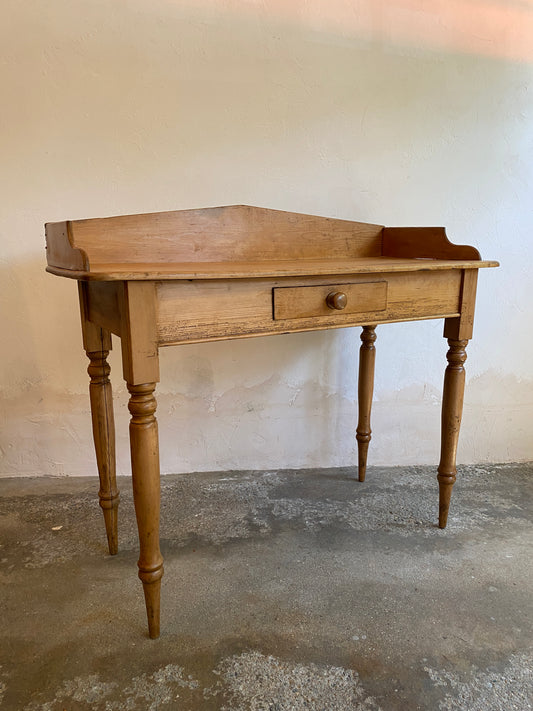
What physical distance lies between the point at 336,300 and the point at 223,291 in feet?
1.08

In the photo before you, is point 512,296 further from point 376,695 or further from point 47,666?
point 47,666

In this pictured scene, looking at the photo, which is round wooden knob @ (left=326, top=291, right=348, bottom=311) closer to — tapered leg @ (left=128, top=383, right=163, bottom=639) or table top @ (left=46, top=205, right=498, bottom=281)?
table top @ (left=46, top=205, right=498, bottom=281)

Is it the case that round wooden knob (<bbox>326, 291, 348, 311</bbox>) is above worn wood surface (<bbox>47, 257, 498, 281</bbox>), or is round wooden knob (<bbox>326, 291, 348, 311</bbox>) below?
below

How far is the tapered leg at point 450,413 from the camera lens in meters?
1.71

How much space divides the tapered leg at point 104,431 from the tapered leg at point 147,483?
1.30ft

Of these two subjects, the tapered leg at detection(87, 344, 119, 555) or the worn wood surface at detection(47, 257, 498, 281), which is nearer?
the worn wood surface at detection(47, 257, 498, 281)

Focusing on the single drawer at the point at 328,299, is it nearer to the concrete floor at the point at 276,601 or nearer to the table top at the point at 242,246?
the table top at the point at 242,246

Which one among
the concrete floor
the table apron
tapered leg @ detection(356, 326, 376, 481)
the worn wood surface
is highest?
the worn wood surface

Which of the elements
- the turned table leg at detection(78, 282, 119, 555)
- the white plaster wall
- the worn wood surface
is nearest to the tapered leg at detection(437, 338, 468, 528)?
the worn wood surface

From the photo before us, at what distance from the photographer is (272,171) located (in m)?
2.08

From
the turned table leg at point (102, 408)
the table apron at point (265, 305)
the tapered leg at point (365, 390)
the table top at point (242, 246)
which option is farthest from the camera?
the tapered leg at point (365, 390)

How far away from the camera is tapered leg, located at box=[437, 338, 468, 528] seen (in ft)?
5.61

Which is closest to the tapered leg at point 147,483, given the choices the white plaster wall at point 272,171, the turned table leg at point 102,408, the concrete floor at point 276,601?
the concrete floor at point 276,601

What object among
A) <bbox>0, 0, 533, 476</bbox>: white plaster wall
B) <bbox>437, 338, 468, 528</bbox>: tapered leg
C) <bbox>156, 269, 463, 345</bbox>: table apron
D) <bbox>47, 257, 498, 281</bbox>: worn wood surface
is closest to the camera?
<bbox>47, 257, 498, 281</bbox>: worn wood surface
